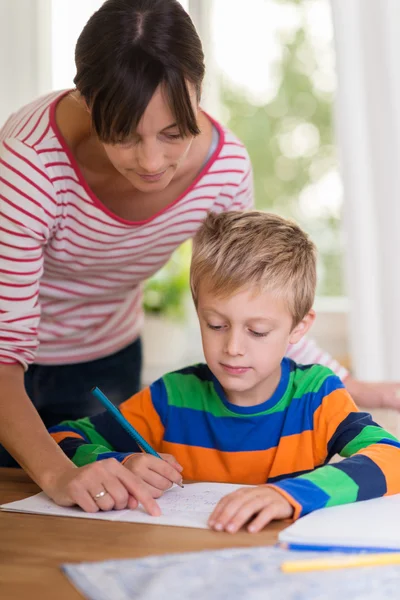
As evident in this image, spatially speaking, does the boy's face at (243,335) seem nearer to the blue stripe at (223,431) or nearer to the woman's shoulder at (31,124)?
the blue stripe at (223,431)

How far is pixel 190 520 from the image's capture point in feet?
3.21

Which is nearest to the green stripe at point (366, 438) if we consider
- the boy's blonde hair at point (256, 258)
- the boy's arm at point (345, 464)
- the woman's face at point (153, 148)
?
the boy's arm at point (345, 464)

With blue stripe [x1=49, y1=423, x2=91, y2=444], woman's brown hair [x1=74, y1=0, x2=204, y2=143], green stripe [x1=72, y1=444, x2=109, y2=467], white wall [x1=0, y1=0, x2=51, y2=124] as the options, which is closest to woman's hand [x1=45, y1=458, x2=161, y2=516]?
green stripe [x1=72, y1=444, x2=109, y2=467]

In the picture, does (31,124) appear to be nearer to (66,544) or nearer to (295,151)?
(66,544)

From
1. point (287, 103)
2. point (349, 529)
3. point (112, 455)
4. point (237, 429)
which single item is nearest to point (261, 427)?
point (237, 429)

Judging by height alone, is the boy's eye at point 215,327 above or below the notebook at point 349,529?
above

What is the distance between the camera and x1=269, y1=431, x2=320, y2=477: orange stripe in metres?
1.26

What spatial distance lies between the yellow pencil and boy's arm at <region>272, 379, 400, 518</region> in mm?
149

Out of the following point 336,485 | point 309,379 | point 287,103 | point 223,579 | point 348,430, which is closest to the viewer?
point 223,579

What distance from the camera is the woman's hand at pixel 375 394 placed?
56.7 inches

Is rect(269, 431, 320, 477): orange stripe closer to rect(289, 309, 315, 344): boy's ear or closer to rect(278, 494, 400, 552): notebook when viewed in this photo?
rect(289, 309, 315, 344): boy's ear

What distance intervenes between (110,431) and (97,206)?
14.6 inches

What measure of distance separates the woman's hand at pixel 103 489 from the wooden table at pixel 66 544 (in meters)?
0.04

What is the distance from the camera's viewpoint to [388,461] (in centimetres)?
107
